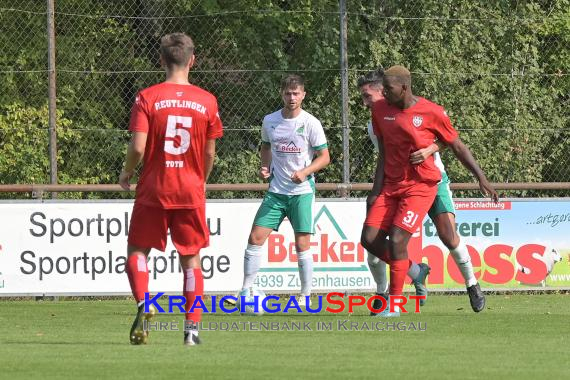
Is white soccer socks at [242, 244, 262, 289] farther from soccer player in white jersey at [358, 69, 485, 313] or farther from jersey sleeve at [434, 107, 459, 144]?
jersey sleeve at [434, 107, 459, 144]

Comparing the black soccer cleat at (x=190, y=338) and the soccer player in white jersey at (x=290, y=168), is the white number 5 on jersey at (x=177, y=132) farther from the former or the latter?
the soccer player in white jersey at (x=290, y=168)

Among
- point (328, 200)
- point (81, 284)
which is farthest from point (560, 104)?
point (81, 284)

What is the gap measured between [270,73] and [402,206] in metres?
7.46

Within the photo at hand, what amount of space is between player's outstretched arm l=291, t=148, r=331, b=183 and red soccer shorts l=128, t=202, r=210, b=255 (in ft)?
11.4

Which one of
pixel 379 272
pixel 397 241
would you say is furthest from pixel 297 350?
pixel 379 272

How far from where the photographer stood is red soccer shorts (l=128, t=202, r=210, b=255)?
29.9 feet

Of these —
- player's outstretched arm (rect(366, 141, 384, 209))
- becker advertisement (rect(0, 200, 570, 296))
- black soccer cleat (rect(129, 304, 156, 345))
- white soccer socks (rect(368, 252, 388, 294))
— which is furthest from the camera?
becker advertisement (rect(0, 200, 570, 296))

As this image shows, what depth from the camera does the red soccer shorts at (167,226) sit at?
9125mm

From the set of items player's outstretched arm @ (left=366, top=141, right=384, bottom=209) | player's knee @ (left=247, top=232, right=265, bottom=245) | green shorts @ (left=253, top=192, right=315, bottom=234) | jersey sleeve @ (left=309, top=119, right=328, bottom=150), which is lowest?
player's knee @ (left=247, top=232, right=265, bottom=245)

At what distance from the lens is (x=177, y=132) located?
8.95 meters

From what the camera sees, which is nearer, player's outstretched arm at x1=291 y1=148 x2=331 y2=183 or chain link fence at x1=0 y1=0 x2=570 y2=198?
player's outstretched arm at x1=291 y1=148 x2=331 y2=183

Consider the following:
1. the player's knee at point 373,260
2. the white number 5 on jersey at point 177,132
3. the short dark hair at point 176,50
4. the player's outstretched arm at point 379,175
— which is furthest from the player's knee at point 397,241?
the short dark hair at point 176,50

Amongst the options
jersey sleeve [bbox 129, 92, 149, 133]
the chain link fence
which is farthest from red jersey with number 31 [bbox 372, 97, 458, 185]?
the chain link fence

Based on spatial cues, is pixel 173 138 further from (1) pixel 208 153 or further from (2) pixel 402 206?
(2) pixel 402 206
